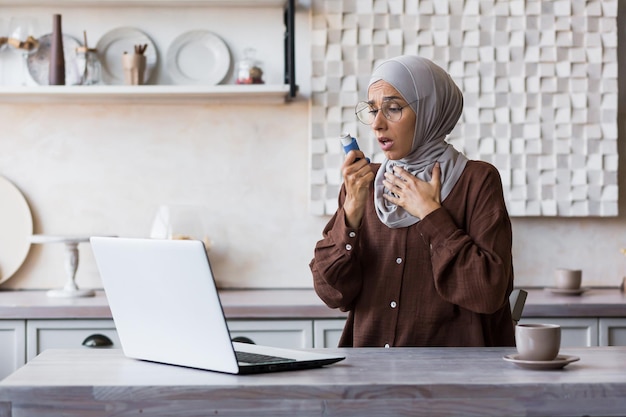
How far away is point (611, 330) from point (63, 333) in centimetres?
186

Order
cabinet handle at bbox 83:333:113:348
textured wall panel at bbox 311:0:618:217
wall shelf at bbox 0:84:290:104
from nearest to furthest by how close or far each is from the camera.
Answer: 1. cabinet handle at bbox 83:333:113:348
2. wall shelf at bbox 0:84:290:104
3. textured wall panel at bbox 311:0:618:217

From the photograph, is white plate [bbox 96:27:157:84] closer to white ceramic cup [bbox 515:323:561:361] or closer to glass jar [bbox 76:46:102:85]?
glass jar [bbox 76:46:102:85]

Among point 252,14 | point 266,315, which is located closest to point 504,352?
point 266,315

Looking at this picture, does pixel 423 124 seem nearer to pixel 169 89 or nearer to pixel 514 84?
pixel 169 89

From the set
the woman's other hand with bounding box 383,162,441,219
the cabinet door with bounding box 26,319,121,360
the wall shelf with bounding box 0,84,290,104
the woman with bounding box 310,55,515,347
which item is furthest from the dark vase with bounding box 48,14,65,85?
the woman's other hand with bounding box 383,162,441,219

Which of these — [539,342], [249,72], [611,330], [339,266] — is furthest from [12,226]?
[539,342]

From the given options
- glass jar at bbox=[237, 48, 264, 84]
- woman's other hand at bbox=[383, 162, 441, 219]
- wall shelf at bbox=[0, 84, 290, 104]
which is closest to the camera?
woman's other hand at bbox=[383, 162, 441, 219]

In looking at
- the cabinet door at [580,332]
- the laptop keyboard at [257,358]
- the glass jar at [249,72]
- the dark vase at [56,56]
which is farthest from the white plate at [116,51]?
the laptop keyboard at [257,358]

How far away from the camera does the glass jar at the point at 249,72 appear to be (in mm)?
3543

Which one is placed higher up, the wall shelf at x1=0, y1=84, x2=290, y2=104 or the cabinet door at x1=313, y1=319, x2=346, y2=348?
the wall shelf at x1=0, y1=84, x2=290, y2=104

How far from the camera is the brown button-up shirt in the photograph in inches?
81.1

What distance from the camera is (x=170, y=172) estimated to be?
3.69 metres

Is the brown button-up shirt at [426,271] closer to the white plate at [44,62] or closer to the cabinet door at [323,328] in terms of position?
the cabinet door at [323,328]

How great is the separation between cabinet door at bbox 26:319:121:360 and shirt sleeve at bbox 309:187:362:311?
119 cm
